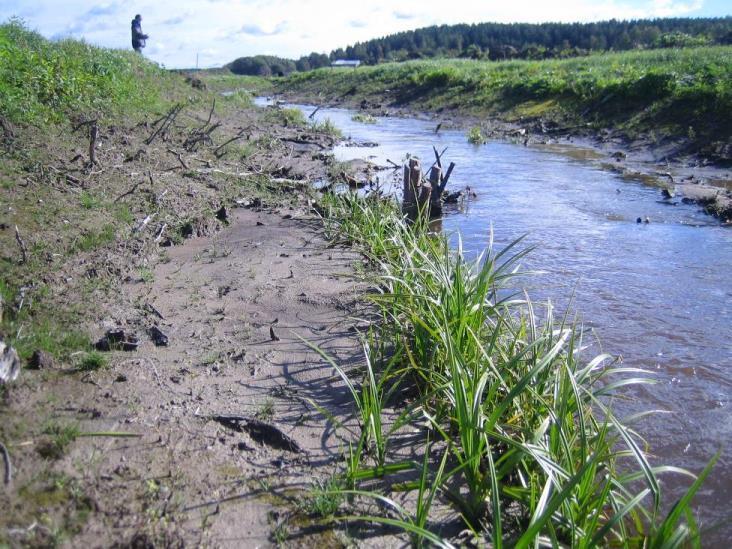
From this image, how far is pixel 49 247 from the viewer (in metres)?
5.18

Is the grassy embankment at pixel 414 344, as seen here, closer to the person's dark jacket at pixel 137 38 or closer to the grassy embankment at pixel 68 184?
the grassy embankment at pixel 68 184

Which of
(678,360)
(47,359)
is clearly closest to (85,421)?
(47,359)

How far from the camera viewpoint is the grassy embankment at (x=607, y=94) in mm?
14336

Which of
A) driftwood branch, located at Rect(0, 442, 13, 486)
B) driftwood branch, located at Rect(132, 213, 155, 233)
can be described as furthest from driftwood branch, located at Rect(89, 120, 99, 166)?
driftwood branch, located at Rect(0, 442, 13, 486)

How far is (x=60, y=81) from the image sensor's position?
8961mm

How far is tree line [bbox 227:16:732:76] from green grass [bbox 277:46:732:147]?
1503cm

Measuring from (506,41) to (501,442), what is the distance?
3230 inches

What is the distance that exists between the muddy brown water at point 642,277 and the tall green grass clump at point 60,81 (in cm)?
507

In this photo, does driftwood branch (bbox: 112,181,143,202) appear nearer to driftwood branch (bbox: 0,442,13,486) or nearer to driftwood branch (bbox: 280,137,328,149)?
driftwood branch (bbox: 0,442,13,486)

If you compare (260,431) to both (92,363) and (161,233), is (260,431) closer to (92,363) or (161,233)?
(92,363)

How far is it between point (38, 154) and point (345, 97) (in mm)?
31954

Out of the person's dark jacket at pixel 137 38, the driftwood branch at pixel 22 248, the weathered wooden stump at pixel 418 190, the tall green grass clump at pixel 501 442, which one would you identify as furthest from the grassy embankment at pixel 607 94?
the driftwood branch at pixel 22 248

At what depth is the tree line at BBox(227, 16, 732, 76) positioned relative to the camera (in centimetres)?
A: 4903

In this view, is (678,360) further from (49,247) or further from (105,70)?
(105,70)
